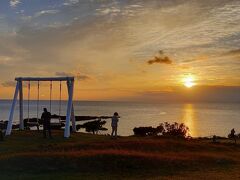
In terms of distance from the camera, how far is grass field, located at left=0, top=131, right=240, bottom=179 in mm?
23047

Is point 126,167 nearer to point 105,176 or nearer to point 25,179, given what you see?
point 105,176

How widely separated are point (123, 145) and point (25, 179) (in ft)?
36.6

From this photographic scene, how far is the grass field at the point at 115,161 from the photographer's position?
75.6 ft

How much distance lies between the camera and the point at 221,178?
2223cm

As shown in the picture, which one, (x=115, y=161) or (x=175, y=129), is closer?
(x=115, y=161)

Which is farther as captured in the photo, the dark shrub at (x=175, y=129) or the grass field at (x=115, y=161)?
the dark shrub at (x=175, y=129)

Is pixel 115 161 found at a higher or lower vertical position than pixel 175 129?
lower

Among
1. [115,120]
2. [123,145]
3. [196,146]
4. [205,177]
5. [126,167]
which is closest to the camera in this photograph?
[205,177]

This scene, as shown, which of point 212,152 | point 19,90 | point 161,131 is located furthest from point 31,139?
point 161,131

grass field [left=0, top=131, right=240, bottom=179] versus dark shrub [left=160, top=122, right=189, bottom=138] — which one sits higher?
dark shrub [left=160, top=122, right=189, bottom=138]

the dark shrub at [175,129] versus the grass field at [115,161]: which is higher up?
the dark shrub at [175,129]

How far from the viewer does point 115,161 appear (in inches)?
1006

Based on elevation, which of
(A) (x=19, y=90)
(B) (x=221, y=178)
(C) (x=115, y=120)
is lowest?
(B) (x=221, y=178)

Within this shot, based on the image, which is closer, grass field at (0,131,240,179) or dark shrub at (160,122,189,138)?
grass field at (0,131,240,179)
